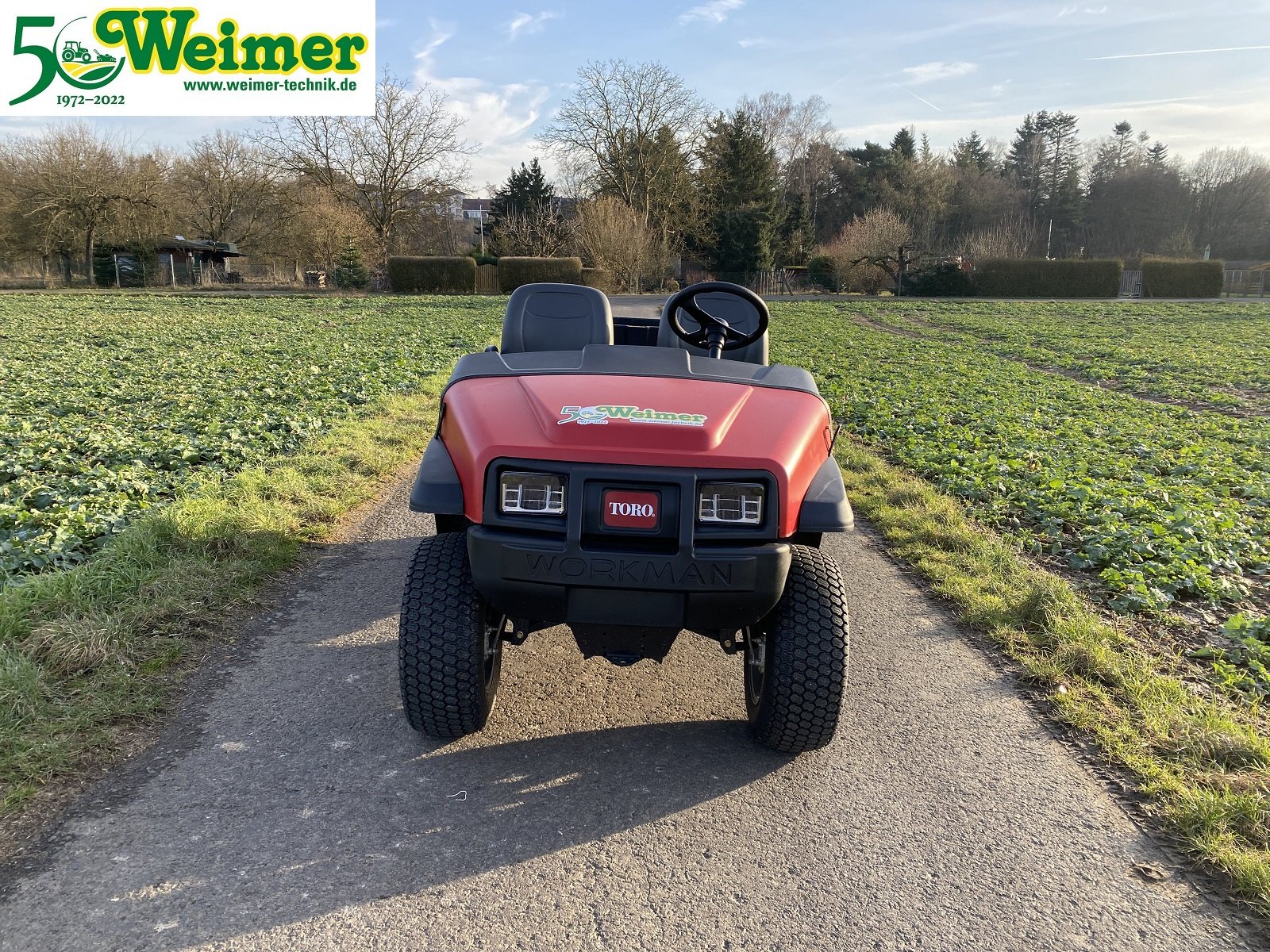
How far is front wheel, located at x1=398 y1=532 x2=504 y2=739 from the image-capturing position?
2.90m

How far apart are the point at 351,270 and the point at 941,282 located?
1190 inches

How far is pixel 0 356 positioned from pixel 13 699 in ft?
46.7

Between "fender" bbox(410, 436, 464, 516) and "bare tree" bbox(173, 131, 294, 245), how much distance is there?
4980 centimetres

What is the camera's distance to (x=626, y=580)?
2.63 metres

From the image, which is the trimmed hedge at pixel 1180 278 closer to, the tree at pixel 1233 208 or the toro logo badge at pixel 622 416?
the tree at pixel 1233 208

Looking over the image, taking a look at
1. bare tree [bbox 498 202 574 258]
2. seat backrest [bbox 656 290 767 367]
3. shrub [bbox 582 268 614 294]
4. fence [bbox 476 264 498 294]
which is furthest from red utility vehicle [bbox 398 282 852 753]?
bare tree [bbox 498 202 574 258]

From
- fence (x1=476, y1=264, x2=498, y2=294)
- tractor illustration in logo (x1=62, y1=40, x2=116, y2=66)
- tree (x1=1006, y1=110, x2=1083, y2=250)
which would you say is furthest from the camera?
tree (x1=1006, y1=110, x2=1083, y2=250)

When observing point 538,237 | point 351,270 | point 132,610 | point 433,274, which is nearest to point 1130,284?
point 538,237

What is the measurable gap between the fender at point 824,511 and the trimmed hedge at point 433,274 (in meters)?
40.3

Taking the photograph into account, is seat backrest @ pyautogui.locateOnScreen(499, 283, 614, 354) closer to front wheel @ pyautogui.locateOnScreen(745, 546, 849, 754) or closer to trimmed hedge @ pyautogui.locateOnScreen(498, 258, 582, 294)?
front wheel @ pyautogui.locateOnScreen(745, 546, 849, 754)

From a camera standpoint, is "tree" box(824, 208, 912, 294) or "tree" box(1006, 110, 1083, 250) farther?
"tree" box(1006, 110, 1083, 250)

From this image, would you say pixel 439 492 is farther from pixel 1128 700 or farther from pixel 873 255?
pixel 873 255

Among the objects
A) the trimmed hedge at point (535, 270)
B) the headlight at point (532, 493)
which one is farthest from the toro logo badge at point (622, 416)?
the trimmed hedge at point (535, 270)

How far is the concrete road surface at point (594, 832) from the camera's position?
7.20 ft
